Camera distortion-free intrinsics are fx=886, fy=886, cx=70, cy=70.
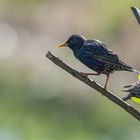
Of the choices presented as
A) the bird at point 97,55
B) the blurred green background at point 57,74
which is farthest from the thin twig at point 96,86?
the blurred green background at point 57,74

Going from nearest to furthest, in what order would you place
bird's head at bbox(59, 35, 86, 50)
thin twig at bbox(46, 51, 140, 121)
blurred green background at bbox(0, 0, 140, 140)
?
thin twig at bbox(46, 51, 140, 121), bird's head at bbox(59, 35, 86, 50), blurred green background at bbox(0, 0, 140, 140)

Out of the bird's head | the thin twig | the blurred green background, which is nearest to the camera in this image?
the thin twig

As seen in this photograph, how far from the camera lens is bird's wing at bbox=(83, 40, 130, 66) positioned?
17.6ft

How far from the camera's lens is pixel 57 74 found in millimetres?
17250

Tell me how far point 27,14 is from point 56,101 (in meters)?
5.94

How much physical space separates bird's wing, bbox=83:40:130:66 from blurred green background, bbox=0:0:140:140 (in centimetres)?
728

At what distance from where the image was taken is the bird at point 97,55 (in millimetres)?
5281

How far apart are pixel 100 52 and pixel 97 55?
28mm

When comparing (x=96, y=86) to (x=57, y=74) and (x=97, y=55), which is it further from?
(x=57, y=74)

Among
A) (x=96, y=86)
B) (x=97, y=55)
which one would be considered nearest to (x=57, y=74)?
(x=97, y=55)

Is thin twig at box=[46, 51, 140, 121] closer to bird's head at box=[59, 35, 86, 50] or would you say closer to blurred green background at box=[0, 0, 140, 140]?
bird's head at box=[59, 35, 86, 50]

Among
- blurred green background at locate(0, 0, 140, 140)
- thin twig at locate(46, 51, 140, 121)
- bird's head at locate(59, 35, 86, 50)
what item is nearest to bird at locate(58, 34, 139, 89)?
bird's head at locate(59, 35, 86, 50)

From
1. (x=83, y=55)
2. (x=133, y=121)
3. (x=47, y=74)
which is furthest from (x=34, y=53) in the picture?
(x=83, y=55)

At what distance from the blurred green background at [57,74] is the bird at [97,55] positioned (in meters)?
7.30
